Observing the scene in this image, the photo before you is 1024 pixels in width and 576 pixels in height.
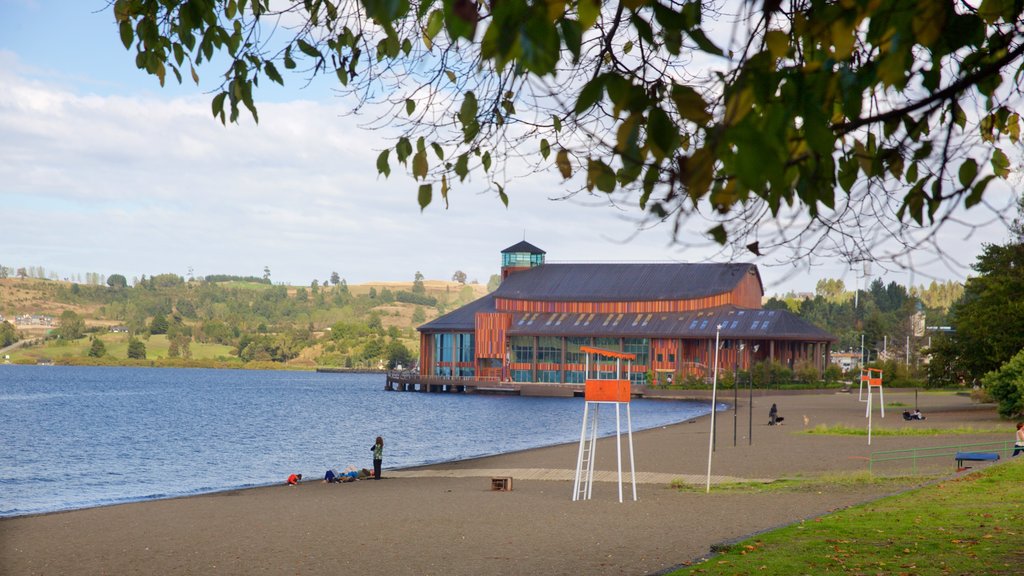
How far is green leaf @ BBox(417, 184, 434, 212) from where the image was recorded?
18.6 ft

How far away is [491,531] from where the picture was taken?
725 inches

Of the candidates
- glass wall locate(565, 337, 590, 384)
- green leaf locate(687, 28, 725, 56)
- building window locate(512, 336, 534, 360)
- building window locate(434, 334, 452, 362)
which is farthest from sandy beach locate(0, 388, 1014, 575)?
building window locate(434, 334, 452, 362)

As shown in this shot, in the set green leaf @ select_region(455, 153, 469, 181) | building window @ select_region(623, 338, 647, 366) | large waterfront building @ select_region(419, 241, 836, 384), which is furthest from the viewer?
building window @ select_region(623, 338, 647, 366)

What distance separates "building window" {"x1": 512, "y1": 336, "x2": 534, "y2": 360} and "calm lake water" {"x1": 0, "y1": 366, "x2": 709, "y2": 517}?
7037mm

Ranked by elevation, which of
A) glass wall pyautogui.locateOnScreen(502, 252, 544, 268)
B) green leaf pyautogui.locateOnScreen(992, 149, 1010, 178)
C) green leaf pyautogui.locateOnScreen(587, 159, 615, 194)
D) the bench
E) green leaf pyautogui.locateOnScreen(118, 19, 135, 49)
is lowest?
the bench

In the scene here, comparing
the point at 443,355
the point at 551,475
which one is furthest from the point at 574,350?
the point at 551,475

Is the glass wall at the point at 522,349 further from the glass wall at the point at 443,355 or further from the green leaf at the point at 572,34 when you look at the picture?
the green leaf at the point at 572,34

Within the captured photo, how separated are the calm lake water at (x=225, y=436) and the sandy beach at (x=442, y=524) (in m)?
6.14

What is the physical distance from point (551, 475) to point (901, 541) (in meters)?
18.1

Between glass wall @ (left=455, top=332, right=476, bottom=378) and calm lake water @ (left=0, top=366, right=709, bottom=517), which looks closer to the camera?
calm lake water @ (left=0, top=366, right=709, bottom=517)

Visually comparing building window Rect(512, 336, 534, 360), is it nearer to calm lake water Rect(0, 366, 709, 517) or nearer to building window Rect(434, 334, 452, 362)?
calm lake water Rect(0, 366, 709, 517)

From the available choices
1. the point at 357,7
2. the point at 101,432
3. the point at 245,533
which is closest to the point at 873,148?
the point at 357,7

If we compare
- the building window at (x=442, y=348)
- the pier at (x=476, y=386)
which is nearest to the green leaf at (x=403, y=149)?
the pier at (x=476, y=386)

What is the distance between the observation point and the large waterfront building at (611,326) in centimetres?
10350
